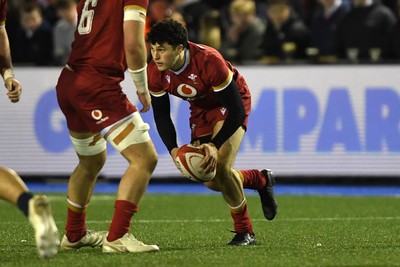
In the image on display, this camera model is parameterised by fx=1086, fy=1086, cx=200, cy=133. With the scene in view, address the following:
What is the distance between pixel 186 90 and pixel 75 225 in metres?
1.34

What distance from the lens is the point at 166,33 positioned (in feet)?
25.3

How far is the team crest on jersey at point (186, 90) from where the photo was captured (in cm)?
816

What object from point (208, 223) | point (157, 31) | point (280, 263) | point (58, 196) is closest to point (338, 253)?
point (280, 263)

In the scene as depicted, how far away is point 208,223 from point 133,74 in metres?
3.27

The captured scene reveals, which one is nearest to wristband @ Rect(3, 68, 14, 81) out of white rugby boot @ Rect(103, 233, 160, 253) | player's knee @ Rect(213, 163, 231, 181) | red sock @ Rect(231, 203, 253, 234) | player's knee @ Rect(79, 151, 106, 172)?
player's knee @ Rect(79, 151, 106, 172)

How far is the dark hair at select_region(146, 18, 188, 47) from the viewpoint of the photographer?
7.72m

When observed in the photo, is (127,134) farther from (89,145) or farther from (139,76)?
(89,145)

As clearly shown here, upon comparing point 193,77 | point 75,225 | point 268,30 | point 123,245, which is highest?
point 193,77

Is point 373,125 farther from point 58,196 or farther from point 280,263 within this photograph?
point 280,263

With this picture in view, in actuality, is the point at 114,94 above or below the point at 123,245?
above

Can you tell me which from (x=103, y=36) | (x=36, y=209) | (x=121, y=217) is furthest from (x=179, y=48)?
(x=36, y=209)

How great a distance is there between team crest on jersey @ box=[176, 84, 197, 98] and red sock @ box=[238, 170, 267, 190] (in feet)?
2.60

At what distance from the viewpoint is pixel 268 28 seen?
15.4m

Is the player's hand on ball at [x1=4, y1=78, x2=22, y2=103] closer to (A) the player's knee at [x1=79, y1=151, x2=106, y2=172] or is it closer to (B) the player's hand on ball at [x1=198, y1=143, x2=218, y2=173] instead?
(A) the player's knee at [x1=79, y1=151, x2=106, y2=172]
